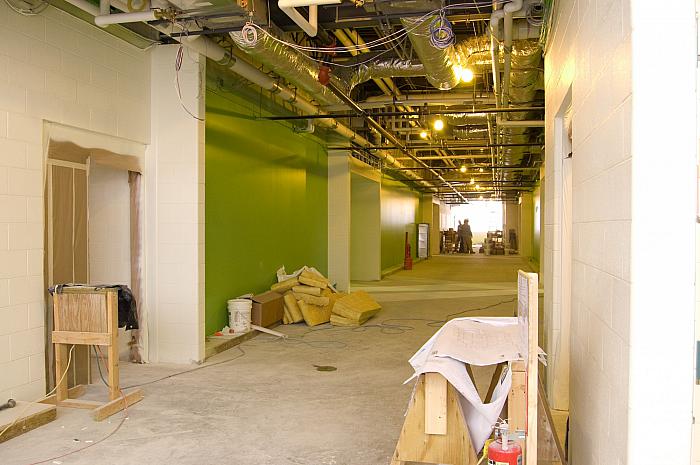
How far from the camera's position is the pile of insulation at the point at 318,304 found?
8484mm

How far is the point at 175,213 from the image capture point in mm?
6027

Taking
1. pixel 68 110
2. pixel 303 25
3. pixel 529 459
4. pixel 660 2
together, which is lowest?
pixel 529 459

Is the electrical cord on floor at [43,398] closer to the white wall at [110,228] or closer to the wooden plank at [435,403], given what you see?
the white wall at [110,228]

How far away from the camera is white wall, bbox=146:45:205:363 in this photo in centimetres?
598

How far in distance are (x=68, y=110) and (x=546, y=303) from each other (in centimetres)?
420

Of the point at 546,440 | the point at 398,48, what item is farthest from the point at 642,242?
the point at 398,48

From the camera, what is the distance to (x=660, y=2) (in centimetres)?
170

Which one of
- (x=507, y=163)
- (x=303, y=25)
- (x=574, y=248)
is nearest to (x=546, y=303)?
(x=574, y=248)

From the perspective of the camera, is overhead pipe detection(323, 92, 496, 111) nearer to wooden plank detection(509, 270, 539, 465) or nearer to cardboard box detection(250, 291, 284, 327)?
cardboard box detection(250, 291, 284, 327)

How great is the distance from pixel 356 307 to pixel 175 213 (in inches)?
136

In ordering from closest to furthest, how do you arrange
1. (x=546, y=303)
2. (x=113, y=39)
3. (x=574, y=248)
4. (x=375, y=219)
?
1. (x=574, y=248)
2. (x=546, y=303)
3. (x=113, y=39)
4. (x=375, y=219)

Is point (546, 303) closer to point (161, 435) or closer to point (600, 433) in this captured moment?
point (600, 433)

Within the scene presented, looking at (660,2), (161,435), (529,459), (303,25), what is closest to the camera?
(660,2)

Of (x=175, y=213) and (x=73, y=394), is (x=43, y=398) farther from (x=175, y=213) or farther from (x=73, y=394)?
(x=175, y=213)
